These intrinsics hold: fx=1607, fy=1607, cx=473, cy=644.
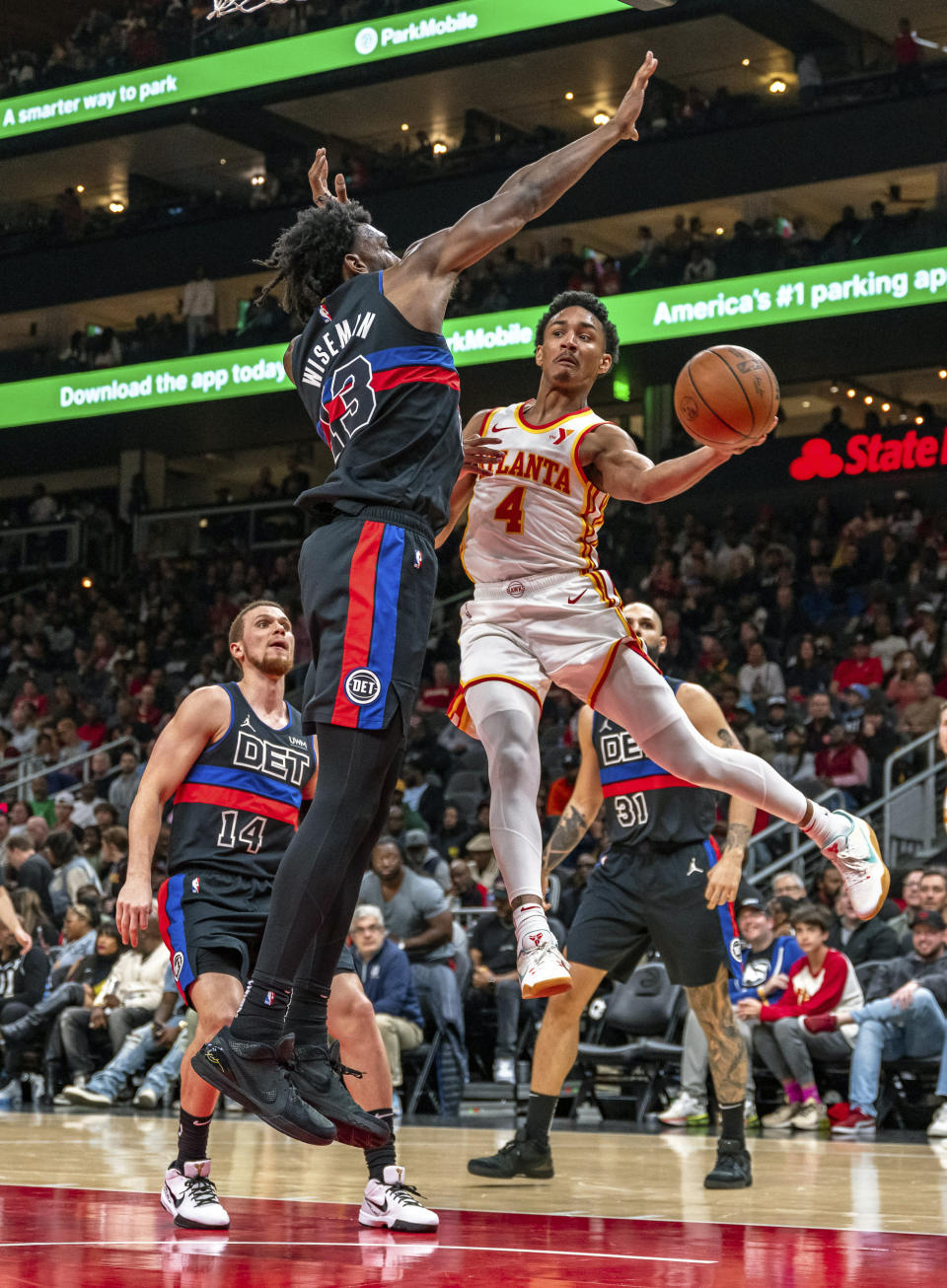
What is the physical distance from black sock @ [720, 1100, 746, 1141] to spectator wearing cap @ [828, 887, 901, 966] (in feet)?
13.5

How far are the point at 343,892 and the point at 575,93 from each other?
23520 mm

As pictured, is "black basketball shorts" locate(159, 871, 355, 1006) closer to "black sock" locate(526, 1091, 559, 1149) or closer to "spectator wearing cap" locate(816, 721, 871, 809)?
"black sock" locate(526, 1091, 559, 1149)

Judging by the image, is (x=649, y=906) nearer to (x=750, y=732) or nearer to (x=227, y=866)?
(x=227, y=866)

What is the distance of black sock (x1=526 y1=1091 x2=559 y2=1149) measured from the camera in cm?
605

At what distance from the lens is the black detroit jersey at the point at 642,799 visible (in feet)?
21.8

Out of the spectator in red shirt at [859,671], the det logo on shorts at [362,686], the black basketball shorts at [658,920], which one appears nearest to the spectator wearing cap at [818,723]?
the spectator in red shirt at [859,671]

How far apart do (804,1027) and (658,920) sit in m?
3.49

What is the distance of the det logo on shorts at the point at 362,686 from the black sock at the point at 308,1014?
736 mm

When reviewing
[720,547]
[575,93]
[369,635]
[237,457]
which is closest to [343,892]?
[369,635]

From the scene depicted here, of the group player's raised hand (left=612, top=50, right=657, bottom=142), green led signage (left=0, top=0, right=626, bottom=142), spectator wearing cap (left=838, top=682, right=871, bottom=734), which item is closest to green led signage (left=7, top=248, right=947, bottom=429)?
green led signage (left=0, top=0, right=626, bottom=142)

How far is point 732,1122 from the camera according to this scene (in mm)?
6176

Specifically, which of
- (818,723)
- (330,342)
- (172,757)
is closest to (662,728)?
(330,342)

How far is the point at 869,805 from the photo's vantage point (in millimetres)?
12797

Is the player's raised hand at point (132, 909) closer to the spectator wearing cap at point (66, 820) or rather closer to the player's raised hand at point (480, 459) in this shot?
the player's raised hand at point (480, 459)
